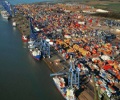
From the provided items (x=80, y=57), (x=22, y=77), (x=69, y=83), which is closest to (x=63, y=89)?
(x=69, y=83)

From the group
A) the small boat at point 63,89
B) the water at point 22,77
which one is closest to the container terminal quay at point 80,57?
the small boat at point 63,89

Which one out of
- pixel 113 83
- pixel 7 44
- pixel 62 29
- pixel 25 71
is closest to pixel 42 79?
pixel 25 71

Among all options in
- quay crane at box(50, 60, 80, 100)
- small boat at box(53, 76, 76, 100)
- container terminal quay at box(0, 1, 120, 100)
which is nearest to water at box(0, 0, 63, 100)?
small boat at box(53, 76, 76, 100)

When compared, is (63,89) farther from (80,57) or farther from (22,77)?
(80,57)

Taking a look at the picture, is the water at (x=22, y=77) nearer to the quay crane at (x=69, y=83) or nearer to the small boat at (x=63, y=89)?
the small boat at (x=63, y=89)

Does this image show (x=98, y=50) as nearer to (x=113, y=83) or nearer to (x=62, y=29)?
(x=113, y=83)
